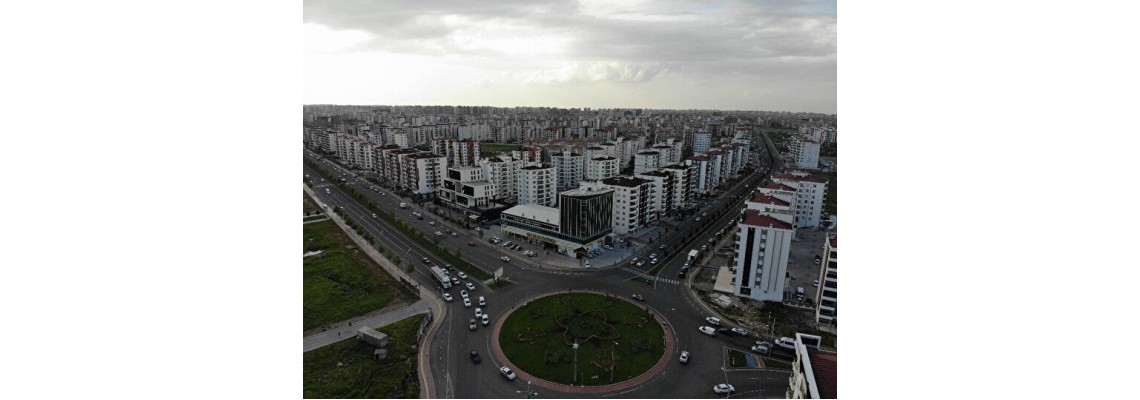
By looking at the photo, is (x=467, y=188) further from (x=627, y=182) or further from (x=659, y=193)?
(x=659, y=193)

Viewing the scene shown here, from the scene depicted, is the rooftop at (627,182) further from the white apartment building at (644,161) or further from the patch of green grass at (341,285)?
the white apartment building at (644,161)

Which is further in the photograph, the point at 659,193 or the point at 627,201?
the point at 659,193

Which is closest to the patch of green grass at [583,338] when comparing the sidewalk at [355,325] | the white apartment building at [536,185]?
the sidewalk at [355,325]

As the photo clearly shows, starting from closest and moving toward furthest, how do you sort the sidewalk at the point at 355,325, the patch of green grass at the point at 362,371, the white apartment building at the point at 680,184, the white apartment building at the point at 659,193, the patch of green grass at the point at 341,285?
the patch of green grass at the point at 362,371 → the sidewalk at the point at 355,325 → the patch of green grass at the point at 341,285 → the white apartment building at the point at 659,193 → the white apartment building at the point at 680,184

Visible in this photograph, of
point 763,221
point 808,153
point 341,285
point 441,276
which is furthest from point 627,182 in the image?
point 808,153

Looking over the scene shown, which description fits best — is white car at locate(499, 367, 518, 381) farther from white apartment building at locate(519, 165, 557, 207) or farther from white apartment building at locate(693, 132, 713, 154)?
white apartment building at locate(693, 132, 713, 154)

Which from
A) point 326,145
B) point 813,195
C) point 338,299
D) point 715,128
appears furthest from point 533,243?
point 715,128
